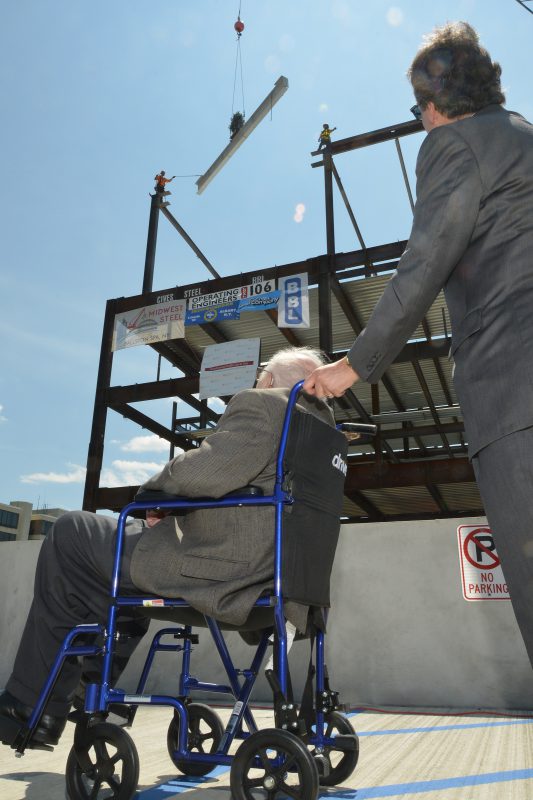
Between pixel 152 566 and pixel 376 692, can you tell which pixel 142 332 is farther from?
pixel 152 566

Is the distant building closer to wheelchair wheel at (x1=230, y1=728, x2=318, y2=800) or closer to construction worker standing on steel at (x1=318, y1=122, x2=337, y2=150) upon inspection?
construction worker standing on steel at (x1=318, y1=122, x2=337, y2=150)

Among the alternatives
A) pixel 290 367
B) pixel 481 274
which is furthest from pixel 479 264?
pixel 290 367

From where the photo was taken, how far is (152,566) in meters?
1.79

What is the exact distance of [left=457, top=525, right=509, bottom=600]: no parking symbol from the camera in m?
4.09

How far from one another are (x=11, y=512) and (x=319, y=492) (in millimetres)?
78963

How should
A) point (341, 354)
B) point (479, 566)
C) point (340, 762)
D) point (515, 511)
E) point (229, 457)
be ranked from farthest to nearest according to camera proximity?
point (341, 354)
point (479, 566)
point (340, 762)
point (229, 457)
point (515, 511)

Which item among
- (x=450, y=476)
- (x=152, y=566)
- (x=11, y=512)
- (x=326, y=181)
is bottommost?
(x=152, y=566)

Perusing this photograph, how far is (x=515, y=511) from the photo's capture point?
1122mm

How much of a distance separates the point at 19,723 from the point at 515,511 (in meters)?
1.56

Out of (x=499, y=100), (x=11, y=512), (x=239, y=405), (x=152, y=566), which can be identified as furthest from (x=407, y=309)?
(x=11, y=512)

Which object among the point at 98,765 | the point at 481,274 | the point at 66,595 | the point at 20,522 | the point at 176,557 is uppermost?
the point at 20,522

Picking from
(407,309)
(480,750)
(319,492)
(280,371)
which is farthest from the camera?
(480,750)

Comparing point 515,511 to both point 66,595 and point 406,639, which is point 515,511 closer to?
point 66,595

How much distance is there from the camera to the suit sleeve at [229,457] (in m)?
1.73
